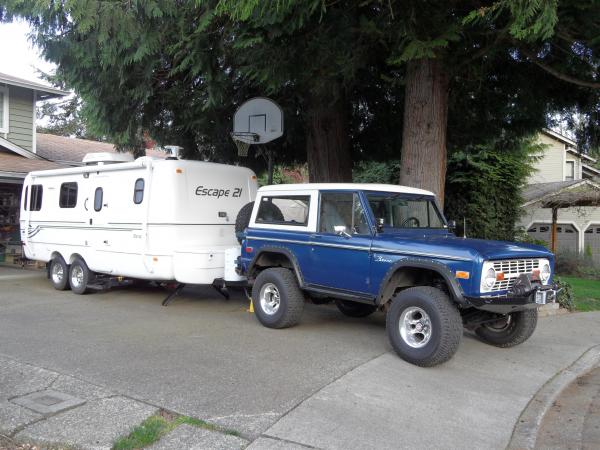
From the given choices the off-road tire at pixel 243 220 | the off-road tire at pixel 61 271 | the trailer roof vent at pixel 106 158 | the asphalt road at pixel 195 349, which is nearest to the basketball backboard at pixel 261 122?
the off-road tire at pixel 243 220

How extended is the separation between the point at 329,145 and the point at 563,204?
943cm

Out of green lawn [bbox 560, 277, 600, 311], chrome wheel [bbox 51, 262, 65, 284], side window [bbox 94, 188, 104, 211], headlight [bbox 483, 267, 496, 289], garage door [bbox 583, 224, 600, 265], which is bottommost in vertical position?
green lawn [bbox 560, 277, 600, 311]

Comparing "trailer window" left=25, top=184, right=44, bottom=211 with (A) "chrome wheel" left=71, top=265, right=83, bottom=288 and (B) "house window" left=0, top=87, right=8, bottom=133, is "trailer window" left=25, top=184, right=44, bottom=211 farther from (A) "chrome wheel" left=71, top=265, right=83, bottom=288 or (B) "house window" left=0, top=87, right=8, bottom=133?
(B) "house window" left=0, top=87, right=8, bottom=133

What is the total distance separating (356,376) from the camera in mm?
5879

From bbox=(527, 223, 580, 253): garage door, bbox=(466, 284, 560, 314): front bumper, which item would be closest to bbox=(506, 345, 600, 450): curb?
bbox=(466, 284, 560, 314): front bumper

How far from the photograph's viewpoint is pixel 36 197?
1255cm

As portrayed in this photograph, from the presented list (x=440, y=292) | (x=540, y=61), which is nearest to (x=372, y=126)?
(x=540, y=61)

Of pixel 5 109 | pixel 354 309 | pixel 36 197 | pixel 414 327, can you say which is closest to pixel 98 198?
pixel 36 197

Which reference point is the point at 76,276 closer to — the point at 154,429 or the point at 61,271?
the point at 61,271

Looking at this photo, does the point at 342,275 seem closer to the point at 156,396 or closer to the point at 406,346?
the point at 406,346

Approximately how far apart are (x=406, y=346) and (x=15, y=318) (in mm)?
5977

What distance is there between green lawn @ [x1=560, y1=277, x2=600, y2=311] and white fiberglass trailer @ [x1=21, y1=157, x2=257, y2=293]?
22.1 ft

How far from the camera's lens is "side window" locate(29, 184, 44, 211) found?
40.7 feet

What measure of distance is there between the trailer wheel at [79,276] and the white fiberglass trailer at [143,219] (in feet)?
0.06
